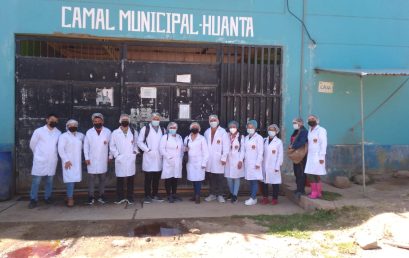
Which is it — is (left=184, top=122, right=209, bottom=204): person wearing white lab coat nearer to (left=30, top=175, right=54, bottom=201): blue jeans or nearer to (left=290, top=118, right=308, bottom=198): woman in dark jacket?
(left=290, top=118, right=308, bottom=198): woman in dark jacket

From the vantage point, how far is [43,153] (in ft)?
22.6

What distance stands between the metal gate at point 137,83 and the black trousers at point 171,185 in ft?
2.36

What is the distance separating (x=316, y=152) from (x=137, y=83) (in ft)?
12.1

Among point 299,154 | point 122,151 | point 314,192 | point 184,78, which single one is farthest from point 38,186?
point 314,192

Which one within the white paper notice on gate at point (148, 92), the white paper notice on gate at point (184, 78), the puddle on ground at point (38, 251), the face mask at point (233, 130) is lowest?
the puddle on ground at point (38, 251)

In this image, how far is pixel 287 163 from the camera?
830 cm

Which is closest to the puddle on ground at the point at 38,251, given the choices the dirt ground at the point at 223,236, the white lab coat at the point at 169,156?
the dirt ground at the point at 223,236

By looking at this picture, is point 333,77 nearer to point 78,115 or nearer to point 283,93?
point 283,93

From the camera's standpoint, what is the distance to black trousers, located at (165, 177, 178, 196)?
7.39 meters

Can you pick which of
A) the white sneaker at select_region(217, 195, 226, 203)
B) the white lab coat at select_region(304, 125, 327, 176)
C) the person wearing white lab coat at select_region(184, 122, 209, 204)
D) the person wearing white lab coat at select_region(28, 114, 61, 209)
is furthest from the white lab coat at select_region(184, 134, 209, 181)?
the person wearing white lab coat at select_region(28, 114, 61, 209)

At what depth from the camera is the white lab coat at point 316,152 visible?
22.7 feet

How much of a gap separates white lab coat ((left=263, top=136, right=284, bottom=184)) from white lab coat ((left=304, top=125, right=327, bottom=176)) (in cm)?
50

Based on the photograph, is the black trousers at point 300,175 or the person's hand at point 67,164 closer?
the person's hand at point 67,164

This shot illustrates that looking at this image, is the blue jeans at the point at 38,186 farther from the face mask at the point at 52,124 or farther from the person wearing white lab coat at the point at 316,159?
the person wearing white lab coat at the point at 316,159
